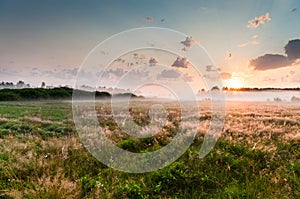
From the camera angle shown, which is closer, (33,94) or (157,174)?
(157,174)

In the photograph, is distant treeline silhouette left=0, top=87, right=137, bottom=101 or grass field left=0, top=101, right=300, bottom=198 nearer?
grass field left=0, top=101, right=300, bottom=198

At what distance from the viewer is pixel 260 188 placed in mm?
5578

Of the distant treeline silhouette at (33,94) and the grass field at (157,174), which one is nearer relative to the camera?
the grass field at (157,174)

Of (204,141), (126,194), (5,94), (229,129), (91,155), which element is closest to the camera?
(126,194)

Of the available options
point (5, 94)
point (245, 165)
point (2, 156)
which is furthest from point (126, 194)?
point (5, 94)

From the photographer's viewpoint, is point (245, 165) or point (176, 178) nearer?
point (176, 178)

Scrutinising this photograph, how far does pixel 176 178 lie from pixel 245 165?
2.06 meters

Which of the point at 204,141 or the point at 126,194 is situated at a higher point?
the point at 204,141

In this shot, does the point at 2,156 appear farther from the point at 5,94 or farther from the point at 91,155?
the point at 5,94

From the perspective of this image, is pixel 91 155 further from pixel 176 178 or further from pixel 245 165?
pixel 245 165

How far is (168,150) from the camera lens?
7883 mm

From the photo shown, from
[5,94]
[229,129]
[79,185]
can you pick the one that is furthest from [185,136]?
[5,94]

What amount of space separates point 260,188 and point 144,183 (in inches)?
98.5

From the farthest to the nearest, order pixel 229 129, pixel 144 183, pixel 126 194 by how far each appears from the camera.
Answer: pixel 229 129 < pixel 144 183 < pixel 126 194
